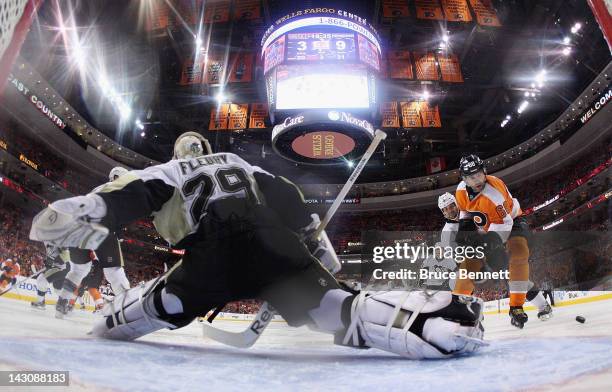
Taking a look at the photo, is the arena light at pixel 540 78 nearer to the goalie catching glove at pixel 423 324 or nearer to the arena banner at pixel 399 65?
the arena banner at pixel 399 65

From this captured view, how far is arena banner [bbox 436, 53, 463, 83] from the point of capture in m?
5.28

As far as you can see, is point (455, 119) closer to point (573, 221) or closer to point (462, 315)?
point (573, 221)

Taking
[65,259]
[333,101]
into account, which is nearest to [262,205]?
[65,259]

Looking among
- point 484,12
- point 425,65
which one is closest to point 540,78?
point 425,65

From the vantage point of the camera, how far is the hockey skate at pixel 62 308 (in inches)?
53.0

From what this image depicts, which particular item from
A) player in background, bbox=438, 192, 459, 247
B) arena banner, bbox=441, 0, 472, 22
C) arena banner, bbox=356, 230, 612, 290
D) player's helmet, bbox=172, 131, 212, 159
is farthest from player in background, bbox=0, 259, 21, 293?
arena banner, bbox=441, 0, 472, 22

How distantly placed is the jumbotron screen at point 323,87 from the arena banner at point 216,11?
1.18 m

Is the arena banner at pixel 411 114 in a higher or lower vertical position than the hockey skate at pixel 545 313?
higher

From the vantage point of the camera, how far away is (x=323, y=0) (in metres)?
5.39

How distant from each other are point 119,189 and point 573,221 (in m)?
3.04

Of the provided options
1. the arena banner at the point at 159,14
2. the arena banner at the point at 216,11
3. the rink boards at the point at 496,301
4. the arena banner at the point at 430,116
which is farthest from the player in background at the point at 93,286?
the arena banner at the point at 430,116

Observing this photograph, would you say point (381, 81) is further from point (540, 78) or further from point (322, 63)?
point (540, 78)

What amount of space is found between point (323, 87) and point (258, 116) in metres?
1.61

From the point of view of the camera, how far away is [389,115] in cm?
515
